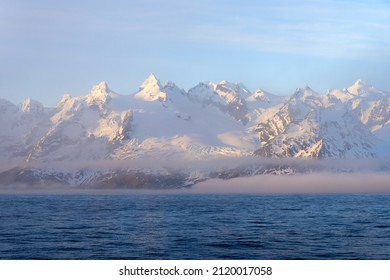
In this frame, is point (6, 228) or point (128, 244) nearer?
point (128, 244)

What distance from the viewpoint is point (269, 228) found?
119m

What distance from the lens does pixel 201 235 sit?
343 ft

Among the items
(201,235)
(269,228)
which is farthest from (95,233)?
(269,228)

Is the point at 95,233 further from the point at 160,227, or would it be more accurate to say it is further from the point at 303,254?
the point at 303,254
